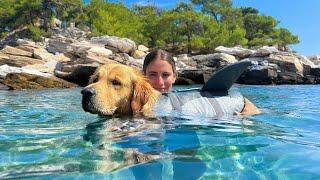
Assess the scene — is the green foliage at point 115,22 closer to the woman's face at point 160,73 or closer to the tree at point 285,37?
the tree at point 285,37

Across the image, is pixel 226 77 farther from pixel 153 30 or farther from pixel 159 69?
pixel 153 30

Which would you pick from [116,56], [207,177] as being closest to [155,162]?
[207,177]

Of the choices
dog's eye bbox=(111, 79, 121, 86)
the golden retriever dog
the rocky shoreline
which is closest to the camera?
the golden retriever dog

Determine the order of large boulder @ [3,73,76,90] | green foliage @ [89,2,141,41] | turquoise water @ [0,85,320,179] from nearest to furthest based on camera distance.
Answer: turquoise water @ [0,85,320,179], large boulder @ [3,73,76,90], green foliage @ [89,2,141,41]

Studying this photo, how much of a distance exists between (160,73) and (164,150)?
8.61ft

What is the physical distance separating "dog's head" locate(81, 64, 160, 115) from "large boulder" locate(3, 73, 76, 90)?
18662mm

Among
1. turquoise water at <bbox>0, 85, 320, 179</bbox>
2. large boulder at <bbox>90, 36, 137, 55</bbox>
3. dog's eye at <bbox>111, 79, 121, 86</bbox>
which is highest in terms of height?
large boulder at <bbox>90, 36, 137, 55</bbox>

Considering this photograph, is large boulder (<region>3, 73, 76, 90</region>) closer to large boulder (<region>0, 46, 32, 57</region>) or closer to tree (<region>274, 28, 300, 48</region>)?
large boulder (<region>0, 46, 32, 57</region>)

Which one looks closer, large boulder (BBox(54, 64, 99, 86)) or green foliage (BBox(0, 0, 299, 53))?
large boulder (BBox(54, 64, 99, 86))

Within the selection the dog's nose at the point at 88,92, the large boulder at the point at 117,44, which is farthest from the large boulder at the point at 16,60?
the dog's nose at the point at 88,92

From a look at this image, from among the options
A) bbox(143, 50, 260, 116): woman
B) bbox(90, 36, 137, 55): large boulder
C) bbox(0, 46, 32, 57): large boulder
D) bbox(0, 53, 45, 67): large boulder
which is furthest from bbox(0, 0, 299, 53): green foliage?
bbox(143, 50, 260, 116): woman

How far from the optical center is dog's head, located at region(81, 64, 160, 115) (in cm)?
484

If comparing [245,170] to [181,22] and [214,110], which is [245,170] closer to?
→ [214,110]

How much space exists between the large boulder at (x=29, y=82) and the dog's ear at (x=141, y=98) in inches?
738
